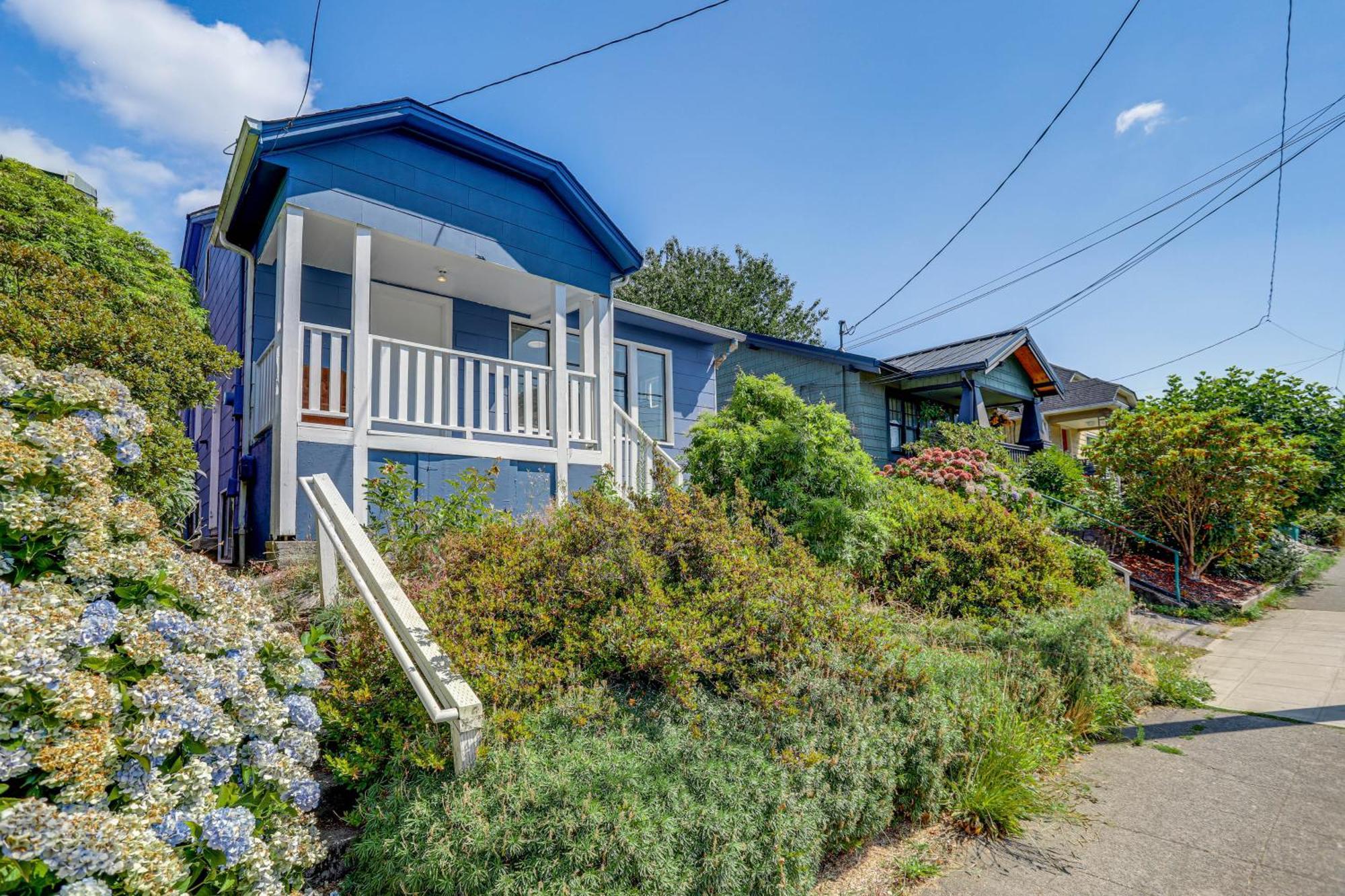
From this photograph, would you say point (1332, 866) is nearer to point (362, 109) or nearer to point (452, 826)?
point (452, 826)

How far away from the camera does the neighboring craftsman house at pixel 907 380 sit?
45.4 feet

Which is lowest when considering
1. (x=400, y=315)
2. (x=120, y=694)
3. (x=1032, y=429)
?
(x=120, y=694)

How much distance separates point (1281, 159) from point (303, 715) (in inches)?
534

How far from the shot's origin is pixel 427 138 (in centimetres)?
664

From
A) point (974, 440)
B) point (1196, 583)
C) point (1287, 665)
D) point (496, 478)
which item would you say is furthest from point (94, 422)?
point (974, 440)

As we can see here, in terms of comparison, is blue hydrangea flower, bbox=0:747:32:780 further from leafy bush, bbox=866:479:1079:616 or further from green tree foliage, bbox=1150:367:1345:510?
green tree foliage, bbox=1150:367:1345:510

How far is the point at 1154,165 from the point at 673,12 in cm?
962

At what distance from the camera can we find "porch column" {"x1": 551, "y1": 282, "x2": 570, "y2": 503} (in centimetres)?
715

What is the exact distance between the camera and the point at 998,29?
769 centimetres

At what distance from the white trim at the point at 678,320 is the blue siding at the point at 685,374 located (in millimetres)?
355

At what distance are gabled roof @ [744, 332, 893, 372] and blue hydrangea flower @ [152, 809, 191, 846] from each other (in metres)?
11.8

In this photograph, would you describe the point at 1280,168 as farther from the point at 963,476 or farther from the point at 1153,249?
the point at 963,476

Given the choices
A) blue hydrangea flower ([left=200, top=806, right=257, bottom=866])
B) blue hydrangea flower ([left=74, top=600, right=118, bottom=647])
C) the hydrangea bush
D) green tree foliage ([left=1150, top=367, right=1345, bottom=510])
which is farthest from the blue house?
green tree foliage ([left=1150, top=367, right=1345, bottom=510])

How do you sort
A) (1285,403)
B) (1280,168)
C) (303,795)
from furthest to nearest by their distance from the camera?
(1285,403), (1280,168), (303,795)
